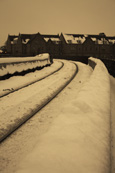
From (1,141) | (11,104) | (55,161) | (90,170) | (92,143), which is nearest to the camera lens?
(90,170)

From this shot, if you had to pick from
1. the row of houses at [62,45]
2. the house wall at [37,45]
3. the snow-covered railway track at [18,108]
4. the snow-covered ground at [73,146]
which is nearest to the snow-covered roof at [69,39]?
the row of houses at [62,45]

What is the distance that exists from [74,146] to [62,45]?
58.8 m

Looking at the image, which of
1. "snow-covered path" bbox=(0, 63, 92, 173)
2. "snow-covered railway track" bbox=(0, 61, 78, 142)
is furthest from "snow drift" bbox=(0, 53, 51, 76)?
"snow-covered path" bbox=(0, 63, 92, 173)

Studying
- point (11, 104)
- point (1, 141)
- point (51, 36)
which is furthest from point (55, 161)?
point (51, 36)

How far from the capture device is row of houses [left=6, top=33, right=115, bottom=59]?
5203 cm

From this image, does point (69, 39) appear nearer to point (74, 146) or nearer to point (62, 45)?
point (62, 45)

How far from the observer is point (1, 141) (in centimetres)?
301

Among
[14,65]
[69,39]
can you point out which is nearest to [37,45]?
[69,39]

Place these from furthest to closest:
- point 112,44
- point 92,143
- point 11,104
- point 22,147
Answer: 1. point 112,44
2. point 11,104
3. point 22,147
4. point 92,143

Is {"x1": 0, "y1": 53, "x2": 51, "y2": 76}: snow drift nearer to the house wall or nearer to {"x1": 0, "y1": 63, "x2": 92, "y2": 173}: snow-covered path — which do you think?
{"x1": 0, "y1": 63, "x2": 92, "y2": 173}: snow-covered path

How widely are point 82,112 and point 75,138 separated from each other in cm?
99

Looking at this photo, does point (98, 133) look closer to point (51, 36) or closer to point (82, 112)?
point (82, 112)

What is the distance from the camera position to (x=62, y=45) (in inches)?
2297

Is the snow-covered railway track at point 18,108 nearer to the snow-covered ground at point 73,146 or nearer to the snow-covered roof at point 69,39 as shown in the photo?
the snow-covered ground at point 73,146
